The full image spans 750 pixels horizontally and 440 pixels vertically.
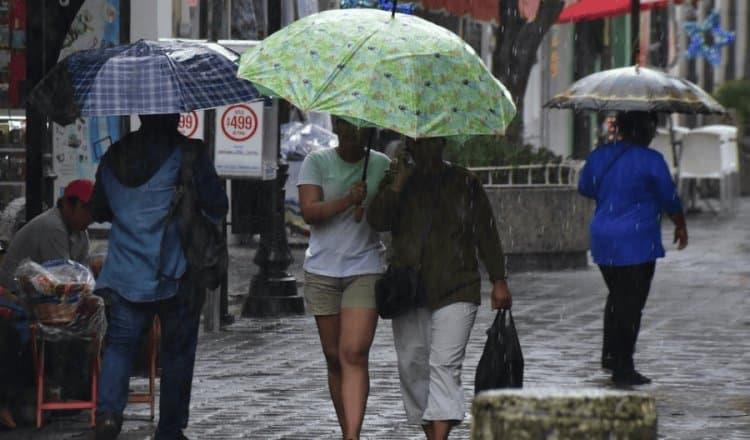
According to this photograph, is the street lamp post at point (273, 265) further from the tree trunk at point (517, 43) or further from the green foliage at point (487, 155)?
the tree trunk at point (517, 43)

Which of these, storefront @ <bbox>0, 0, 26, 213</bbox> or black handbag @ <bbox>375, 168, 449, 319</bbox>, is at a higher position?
storefront @ <bbox>0, 0, 26, 213</bbox>

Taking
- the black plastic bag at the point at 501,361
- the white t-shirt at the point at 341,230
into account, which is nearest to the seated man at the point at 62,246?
the white t-shirt at the point at 341,230

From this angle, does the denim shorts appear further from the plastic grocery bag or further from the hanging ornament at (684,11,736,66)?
the hanging ornament at (684,11,736,66)

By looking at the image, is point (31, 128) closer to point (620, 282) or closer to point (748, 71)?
point (620, 282)

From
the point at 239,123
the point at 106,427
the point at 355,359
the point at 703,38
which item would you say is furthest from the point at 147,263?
the point at 703,38

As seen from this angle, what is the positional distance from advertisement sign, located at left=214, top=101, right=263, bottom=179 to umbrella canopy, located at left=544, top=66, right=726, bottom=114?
2996mm

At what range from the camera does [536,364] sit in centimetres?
1245

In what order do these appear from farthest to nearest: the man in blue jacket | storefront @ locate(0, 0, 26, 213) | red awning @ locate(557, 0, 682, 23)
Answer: red awning @ locate(557, 0, 682, 23)
storefront @ locate(0, 0, 26, 213)
the man in blue jacket

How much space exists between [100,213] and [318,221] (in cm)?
111

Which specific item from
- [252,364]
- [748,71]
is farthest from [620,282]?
[748,71]

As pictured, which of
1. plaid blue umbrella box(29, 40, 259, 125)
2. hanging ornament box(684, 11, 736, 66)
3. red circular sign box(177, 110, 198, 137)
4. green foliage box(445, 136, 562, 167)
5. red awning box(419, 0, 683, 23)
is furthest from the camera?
hanging ornament box(684, 11, 736, 66)

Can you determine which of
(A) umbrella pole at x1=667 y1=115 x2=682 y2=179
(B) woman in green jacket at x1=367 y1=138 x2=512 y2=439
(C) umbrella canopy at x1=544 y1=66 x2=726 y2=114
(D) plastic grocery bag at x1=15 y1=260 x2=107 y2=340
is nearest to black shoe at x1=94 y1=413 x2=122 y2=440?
(D) plastic grocery bag at x1=15 y1=260 x2=107 y2=340

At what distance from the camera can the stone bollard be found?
15.8ft

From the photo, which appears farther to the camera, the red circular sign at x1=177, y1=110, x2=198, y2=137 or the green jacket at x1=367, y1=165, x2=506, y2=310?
the red circular sign at x1=177, y1=110, x2=198, y2=137
